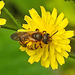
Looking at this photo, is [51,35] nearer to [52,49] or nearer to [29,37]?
[52,49]

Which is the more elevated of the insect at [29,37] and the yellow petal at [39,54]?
the insect at [29,37]

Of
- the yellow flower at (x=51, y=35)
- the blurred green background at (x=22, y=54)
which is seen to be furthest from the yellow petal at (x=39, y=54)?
the blurred green background at (x=22, y=54)

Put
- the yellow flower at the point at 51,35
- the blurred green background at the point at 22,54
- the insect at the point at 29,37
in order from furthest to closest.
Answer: the blurred green background at the point at 22,54
the yellow flower at the point at 51,35
the insect at the point at 29,37

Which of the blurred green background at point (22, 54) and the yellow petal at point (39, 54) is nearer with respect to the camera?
the yellow petal at point (39, 54)

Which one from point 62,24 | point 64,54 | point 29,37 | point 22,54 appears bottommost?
point 22,54

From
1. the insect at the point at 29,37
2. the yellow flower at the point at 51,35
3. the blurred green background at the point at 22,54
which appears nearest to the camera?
the insect at the point at 29,37

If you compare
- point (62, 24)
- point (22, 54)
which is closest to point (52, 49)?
point (62, 24)

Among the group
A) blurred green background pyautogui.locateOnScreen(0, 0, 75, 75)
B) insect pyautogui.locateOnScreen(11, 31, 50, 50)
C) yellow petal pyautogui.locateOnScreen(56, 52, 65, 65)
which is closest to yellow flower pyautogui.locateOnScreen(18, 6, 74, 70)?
yellow petal pyautogui.locateOnScreen(56, 52, 65, 65)

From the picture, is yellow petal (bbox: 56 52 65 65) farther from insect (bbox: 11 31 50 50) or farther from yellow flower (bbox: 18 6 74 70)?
insect (bbox: 11 31 50 50)

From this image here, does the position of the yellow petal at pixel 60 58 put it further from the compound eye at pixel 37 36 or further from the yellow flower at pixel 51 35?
the compound eye at pixel 37 36

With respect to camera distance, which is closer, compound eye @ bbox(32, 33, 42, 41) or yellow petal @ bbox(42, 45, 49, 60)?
compound eye @ bbox(32, 33, 42, 41)

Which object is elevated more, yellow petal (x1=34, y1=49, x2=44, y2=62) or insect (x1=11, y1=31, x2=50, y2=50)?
insect (x1=11, y1=31, x2=50, y2=50)

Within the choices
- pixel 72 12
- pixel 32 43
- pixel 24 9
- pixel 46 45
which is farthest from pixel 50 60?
pixel 24 9
